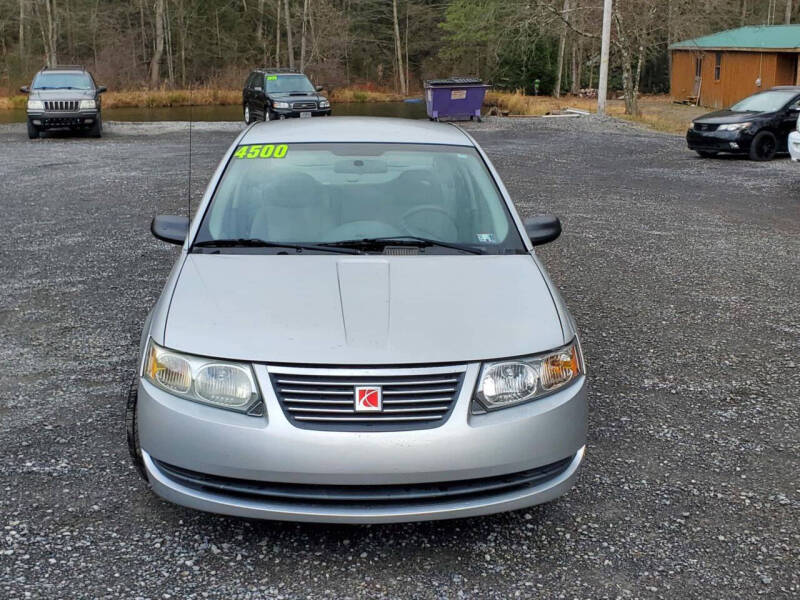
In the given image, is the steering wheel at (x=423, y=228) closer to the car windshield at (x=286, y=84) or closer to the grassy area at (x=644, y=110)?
the car windshield at (x=286, y=84)

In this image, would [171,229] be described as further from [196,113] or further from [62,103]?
[196,113]

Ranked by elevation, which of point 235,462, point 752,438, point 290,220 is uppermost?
point 290,220

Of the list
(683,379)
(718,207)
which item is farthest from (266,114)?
(683,379)

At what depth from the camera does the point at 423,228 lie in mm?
4605

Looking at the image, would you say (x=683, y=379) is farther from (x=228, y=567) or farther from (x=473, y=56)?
(x=473, y=56)

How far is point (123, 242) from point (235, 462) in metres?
7.22

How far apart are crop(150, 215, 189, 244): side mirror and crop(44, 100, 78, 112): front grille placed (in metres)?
20.6

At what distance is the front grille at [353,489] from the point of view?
3305 millimetres

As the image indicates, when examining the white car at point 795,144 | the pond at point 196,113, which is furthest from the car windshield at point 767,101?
the pond at point 196,113

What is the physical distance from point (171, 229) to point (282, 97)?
22.4 meters

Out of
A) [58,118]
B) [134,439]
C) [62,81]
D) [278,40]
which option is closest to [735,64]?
[62,81]

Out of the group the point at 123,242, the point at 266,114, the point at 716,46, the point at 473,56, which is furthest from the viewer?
the point at 473,56

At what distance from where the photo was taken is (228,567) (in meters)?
3.46

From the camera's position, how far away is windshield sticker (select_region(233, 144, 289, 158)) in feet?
16.5
